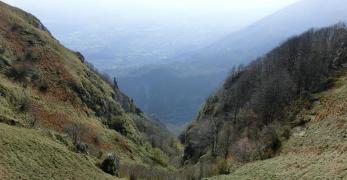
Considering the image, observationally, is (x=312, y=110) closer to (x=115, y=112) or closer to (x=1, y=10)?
(x=115, y=112)

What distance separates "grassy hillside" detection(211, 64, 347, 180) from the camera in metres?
46.5

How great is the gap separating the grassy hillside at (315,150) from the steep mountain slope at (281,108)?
0.88 ft

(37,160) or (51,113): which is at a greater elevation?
(51,113)

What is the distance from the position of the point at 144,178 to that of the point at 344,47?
7242 cm

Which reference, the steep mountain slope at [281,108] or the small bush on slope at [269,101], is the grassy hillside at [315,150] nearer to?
the steep mountain slope at [281,108]

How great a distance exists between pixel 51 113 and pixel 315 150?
5015 centimetres

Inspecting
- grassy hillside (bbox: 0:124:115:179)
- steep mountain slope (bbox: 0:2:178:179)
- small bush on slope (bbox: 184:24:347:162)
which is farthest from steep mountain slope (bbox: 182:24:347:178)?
grassy hillside (bbox: 0:124:115:179)

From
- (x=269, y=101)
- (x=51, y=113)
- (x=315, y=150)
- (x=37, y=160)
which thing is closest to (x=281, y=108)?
(x=269, y=101)

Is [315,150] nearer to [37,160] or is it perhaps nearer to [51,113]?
[37,160]

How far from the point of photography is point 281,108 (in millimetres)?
94625

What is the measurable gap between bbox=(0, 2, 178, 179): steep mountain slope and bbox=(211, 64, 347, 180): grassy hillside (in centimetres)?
2087

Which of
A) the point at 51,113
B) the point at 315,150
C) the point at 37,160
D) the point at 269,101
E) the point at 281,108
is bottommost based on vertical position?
the point at 315,150

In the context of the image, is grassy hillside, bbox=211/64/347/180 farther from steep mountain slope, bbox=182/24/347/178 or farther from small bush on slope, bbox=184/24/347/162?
small bush on slope, bbox=184/24/347/162

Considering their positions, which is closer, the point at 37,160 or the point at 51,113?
the point at 37,160
